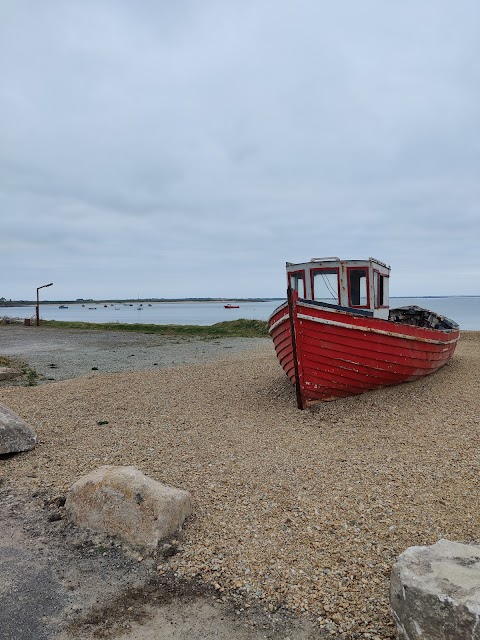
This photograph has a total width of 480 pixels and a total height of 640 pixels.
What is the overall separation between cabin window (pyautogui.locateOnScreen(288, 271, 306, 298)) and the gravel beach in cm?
239

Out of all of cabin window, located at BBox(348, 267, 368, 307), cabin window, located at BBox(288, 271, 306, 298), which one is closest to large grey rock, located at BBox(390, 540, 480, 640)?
cabin window, located at BBox(348, 267, 368, 307)

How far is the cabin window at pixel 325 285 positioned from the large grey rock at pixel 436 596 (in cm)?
796

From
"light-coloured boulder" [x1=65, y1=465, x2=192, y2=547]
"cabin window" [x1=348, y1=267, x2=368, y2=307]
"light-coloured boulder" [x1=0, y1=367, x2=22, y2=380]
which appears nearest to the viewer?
"light-coloured boulder" [x1=65, y1=465, x2=192, y2=547]

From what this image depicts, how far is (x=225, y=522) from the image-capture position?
4637 mm

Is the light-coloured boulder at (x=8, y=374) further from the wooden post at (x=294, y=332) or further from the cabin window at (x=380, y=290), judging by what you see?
the cabin window at (x=380, y=290)

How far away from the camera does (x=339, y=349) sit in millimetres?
9008

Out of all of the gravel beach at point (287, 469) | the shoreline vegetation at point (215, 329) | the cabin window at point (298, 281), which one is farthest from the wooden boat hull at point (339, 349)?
the shoreline vegetation at point (215, 329)

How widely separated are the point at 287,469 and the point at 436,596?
3.34m

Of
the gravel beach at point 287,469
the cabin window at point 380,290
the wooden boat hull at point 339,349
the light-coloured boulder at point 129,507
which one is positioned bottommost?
the gravel beach at point 287,469

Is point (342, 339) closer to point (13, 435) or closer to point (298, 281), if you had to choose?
point (298, 281)

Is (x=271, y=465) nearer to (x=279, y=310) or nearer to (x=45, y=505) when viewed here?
(x=45, y=505)

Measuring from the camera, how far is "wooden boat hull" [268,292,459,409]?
352 inches

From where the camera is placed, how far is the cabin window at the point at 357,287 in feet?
35.1

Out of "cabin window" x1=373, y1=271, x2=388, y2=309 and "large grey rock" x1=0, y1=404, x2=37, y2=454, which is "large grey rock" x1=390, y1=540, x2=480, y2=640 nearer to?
"large grey rock" x1=0, y1=404, x2=37, y2=454
